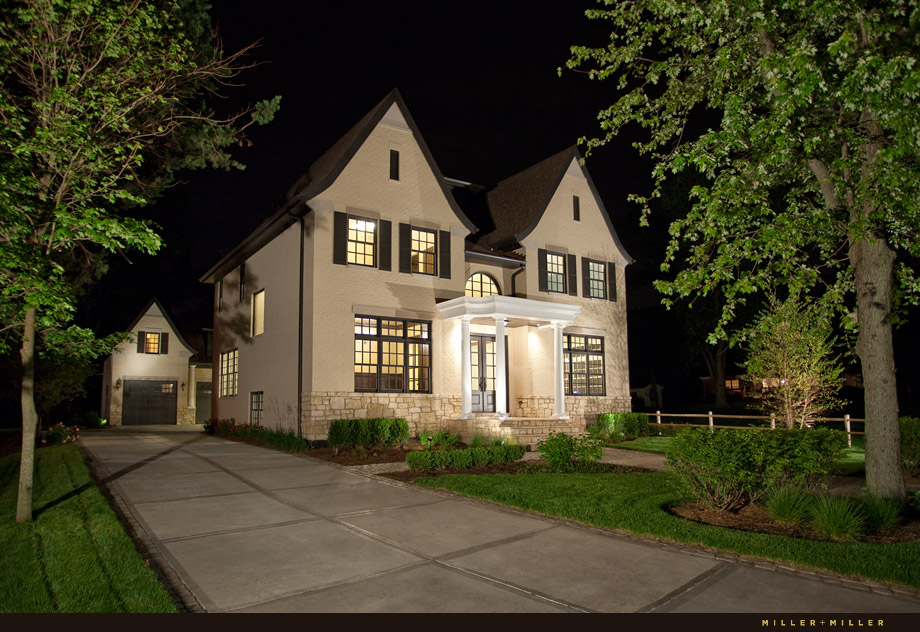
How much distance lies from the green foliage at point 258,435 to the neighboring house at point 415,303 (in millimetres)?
375

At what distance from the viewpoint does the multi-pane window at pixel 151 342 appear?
101 ft

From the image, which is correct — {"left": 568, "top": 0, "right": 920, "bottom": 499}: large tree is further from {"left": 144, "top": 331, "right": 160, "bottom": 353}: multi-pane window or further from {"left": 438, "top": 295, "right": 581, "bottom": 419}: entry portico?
{"left": 144, "top": 331, "right": 160, "bottom": 353}: multi-pane window

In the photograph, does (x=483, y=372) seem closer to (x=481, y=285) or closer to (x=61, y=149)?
(x=481, y=285)

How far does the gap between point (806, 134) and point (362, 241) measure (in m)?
12.3

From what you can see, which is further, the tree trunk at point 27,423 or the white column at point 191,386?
the white column at point 191,386

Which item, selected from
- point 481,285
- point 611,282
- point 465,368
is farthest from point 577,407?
point 465,368

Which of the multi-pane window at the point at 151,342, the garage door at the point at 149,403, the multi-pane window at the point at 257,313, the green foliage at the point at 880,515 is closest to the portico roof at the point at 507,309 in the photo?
the multi-pane window at the point at 257,313

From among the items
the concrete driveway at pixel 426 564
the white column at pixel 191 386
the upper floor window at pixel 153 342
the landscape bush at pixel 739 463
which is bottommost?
the concrete driveway at pixel 426 564

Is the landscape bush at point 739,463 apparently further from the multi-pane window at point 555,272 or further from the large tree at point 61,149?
the multi-pane window at point 555,272

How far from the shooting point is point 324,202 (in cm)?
1728

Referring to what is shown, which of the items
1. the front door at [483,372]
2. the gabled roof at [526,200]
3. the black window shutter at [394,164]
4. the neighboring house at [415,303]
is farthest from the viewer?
the gabled roof at [526,200]

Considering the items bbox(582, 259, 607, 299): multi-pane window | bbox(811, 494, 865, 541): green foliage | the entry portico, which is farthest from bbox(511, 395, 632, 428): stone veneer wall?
Result: bbox(811, 494, 865, 541): green foliage

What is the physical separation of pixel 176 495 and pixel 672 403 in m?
49.6

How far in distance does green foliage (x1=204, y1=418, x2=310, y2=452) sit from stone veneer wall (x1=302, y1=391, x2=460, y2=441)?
1.36 feet
